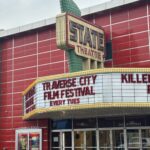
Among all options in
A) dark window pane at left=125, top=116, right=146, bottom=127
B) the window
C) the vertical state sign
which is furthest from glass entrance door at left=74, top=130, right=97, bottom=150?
the vertical state sign

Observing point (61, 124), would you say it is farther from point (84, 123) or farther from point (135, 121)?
point (135, 121)

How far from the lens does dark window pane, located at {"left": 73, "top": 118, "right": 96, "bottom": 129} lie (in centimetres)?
2244

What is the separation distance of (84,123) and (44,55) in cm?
559

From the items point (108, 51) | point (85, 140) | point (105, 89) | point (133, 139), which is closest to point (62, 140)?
point (85, 140)

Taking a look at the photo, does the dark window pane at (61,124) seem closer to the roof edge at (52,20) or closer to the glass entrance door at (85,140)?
the glass entrance door at (85,140)

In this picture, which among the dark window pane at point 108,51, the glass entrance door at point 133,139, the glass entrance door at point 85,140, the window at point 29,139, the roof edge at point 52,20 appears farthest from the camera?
the window at point 29,139

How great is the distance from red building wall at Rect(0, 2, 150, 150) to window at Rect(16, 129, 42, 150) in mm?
373

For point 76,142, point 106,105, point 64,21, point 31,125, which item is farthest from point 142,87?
point 31,125

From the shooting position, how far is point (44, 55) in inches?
1013

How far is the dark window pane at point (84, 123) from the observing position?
2244 centimetres

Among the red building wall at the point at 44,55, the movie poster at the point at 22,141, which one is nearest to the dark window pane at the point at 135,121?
the red building wall at the point at 44,55

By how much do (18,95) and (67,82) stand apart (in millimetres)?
8679

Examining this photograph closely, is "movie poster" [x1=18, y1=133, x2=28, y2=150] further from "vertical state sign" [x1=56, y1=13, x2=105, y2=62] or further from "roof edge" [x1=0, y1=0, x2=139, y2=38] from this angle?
"vertical state sign" [x1=56, y1=13, x2=105, y2=62]

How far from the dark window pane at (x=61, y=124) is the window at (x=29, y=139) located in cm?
106
